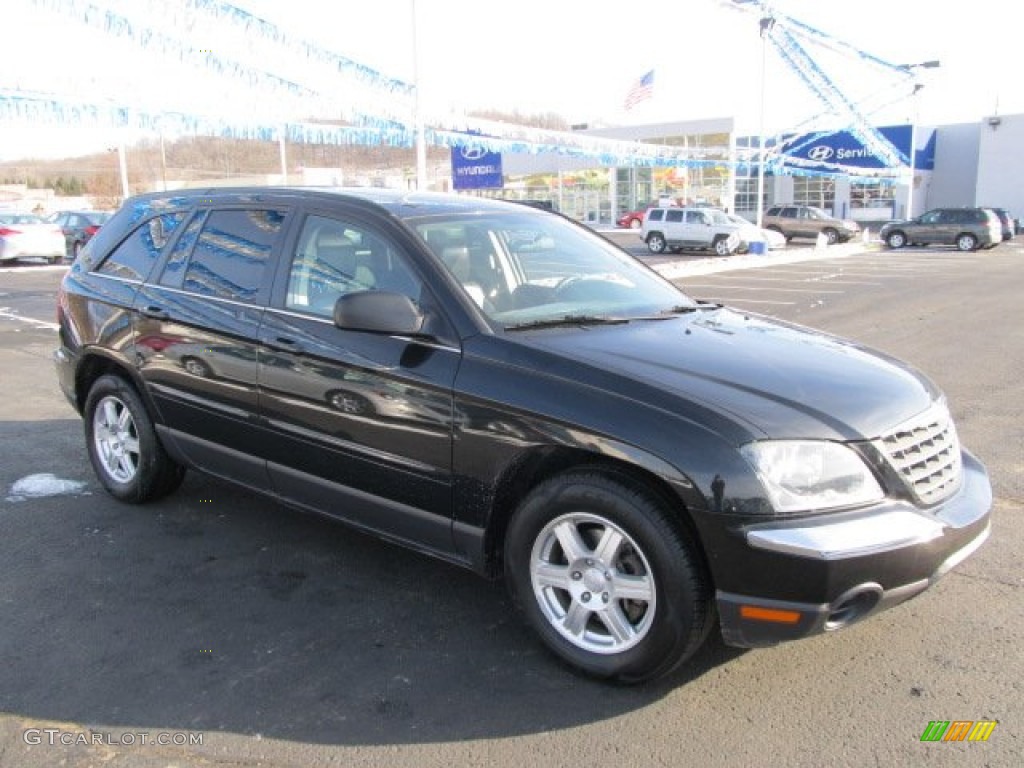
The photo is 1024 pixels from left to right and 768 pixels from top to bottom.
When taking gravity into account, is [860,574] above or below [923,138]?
below

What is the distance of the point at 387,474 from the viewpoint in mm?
3518

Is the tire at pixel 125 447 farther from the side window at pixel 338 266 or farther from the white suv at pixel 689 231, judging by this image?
the white suv at pixel 689 231

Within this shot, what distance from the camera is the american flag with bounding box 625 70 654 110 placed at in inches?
1512

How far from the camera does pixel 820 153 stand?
53812 millimetres

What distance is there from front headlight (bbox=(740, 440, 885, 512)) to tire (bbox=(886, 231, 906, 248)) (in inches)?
1400

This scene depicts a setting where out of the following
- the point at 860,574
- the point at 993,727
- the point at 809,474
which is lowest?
the point at 993,727

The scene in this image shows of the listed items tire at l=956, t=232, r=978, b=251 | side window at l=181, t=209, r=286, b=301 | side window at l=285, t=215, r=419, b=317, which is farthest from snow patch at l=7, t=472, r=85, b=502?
tire at l=956, t=232, r=978, b=251

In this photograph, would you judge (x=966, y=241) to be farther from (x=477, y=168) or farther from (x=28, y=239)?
(x=28, y=239)

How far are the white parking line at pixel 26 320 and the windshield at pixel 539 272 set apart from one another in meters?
10.7

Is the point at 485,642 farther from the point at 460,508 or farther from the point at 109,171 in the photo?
the point at 109,171

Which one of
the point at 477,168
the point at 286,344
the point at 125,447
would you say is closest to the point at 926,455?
the point at 286,344

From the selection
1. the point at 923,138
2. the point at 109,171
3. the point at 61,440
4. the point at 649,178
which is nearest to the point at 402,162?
the point at 649,178

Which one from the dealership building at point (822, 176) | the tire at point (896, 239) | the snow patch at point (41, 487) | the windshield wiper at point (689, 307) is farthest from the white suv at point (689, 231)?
the snow patch at point (41, 487)

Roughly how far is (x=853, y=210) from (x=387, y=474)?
184 ft
